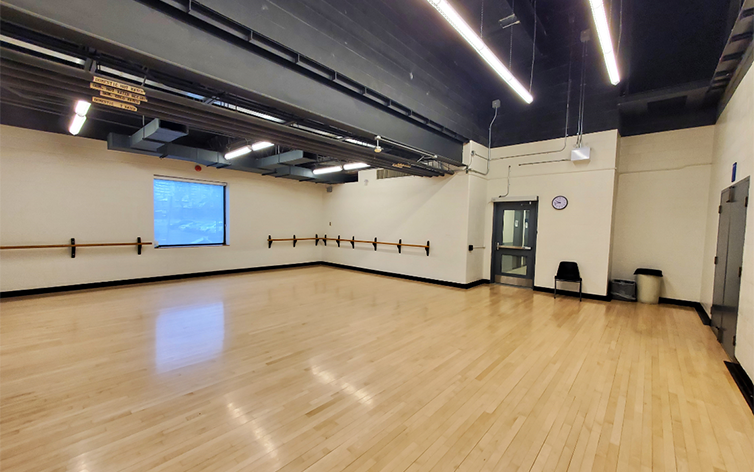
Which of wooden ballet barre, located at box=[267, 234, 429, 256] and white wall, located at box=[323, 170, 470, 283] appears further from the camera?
wooden ballet barre, located at box=[267, 234, 429, 256]

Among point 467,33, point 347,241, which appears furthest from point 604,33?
point 347,241

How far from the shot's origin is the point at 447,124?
5480 millimetres

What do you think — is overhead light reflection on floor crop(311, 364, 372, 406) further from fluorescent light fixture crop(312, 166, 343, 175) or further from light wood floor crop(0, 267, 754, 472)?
fluorescent light fixture crop(312, 166, 343, 175)

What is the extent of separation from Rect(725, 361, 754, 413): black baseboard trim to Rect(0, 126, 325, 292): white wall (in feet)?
30.5

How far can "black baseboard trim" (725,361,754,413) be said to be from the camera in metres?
2.51

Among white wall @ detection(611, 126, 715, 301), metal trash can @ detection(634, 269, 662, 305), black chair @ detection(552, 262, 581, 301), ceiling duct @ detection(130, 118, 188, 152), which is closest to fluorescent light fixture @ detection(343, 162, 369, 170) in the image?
ceiling duct @ detection(130, 118, 188, 152)

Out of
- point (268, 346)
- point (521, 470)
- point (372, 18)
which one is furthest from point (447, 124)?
point (521, 470)

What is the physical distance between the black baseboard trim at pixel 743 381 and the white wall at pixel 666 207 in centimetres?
319

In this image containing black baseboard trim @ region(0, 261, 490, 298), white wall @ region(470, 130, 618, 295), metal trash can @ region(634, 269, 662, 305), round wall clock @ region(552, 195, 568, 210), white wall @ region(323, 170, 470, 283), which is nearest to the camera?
black baseboard trim @ region(0, 261, 490, 298)

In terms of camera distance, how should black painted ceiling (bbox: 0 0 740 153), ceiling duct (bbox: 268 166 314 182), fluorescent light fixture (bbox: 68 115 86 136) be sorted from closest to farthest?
1. black painted ceiling (bbox: 0 0 740 153)
2. fluorescent light fixture (bbox: 68 115 86 136)
3. ceiling duct (bbox: 268 166 314 182)

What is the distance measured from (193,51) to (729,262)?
6269 mm

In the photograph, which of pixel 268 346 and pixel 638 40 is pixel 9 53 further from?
pixel 638 40

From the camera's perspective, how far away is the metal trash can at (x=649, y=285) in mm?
5590

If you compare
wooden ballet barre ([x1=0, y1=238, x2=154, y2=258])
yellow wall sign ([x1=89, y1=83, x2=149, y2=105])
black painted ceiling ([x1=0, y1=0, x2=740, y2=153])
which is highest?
black painted ceiling ([x1=0, y1=0, x2=740, y2=153])
